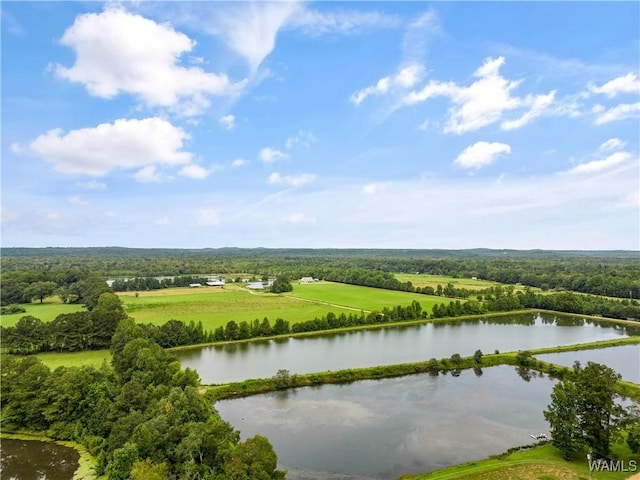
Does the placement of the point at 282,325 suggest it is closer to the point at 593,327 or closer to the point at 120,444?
the point at 120,444

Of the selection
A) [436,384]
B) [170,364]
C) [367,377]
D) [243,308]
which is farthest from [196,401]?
[243,308]

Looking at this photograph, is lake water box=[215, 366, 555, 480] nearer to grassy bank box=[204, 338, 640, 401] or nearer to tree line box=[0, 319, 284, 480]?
grassy bank box=[204, 338, 640, 401]

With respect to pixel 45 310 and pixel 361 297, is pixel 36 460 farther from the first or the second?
pixel 361 297

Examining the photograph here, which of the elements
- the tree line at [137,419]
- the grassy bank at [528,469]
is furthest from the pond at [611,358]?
the tree line at [137,419]

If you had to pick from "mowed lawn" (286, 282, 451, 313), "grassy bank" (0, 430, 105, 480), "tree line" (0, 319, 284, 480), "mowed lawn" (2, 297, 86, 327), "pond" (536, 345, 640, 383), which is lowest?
"grassy bank" (0, 430, 105, 480)

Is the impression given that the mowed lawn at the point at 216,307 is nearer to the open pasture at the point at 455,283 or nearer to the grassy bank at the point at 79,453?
the grassy bank at the point at 79,453

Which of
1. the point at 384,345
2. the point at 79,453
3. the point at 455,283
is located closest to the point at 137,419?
the point at 79,453

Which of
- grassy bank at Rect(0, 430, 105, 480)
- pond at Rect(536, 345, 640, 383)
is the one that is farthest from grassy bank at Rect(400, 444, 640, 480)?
pond at Rect(536, 345, 640, 383)
